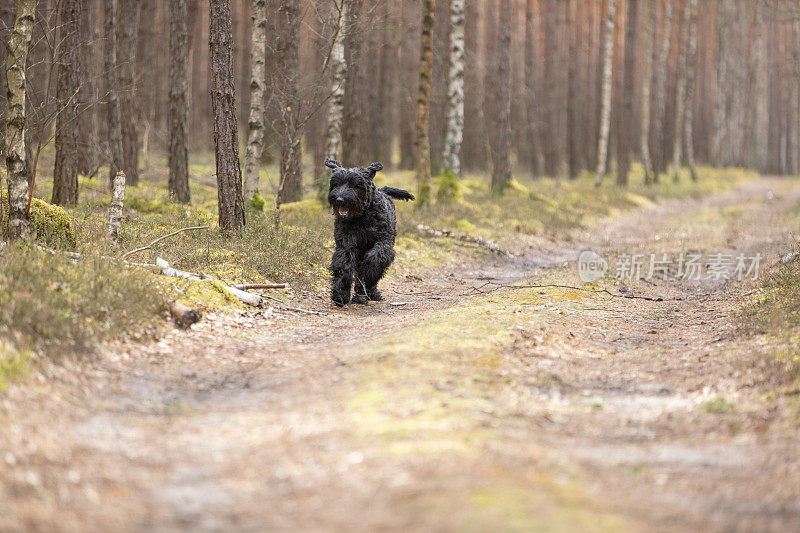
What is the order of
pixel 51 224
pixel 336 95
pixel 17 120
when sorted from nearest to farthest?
pixel 17 120 < pixel 51 224 < pixel 336 95

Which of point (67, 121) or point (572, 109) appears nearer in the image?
point (67, 121)

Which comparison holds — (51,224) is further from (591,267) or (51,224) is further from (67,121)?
(591,267)

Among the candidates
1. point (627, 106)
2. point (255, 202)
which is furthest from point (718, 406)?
point (627, 106)

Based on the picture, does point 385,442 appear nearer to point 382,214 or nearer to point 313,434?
point 313,434

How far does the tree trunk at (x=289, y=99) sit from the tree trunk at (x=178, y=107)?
220 cm

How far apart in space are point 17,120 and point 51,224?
150 centimetres

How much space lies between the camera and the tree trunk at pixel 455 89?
2041 cm

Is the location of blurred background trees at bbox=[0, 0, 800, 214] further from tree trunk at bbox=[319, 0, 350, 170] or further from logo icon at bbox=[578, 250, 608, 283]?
→ logo icon at bbox=[578, 250, 608, 283]

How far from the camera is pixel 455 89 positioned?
21.0 metres

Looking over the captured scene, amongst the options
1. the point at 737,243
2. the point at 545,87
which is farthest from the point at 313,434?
the point at 545,87

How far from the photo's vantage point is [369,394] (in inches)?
208

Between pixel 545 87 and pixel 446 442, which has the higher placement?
pixel 545 87

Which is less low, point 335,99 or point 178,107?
point 335,99

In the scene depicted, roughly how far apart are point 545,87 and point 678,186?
28.1 ft
